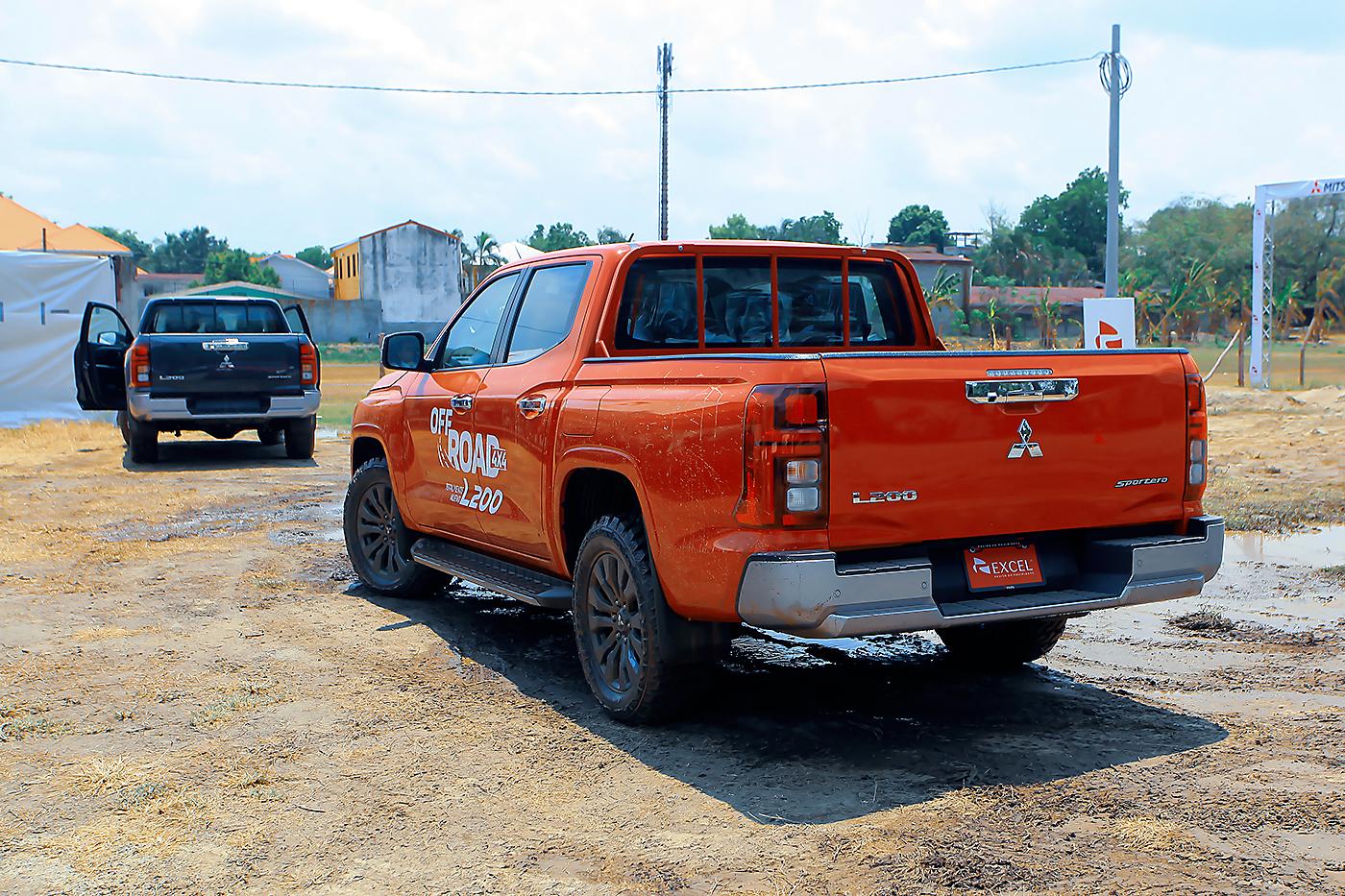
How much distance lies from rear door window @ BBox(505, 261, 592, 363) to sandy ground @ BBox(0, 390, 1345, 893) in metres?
1.55

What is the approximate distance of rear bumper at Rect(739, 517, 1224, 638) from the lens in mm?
4629

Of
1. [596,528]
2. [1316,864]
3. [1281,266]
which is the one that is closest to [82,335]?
[596,528]

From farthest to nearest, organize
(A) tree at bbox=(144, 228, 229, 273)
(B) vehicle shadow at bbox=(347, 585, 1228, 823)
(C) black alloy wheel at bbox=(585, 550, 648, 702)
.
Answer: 1. (A) tree at bbox=(144, 228, 229, 273)
2. (C) black alloy wheel at bbox=(585, 550, 648, 702)
3. (B) vehicle shadow at bbox=(347, 585, 1228, 823)

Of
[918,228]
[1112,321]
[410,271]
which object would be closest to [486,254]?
[410,271]

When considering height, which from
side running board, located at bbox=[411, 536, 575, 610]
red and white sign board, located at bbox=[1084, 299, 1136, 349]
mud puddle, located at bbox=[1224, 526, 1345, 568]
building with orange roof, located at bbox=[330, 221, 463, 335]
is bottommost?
mud puddle, located at bbox=[1224, 526, 1345, 568]

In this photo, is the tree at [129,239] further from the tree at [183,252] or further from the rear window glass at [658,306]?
the rear window glass at [658,306]

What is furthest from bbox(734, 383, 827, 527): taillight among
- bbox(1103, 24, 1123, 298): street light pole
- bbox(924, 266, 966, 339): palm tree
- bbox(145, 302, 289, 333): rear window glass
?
bbox(1103, 24, 1123, 298): street light pole

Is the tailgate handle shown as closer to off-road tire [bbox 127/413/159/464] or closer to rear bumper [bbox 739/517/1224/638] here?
rear bumper [bbox 739/517/1224/638]

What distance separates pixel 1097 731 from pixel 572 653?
2.67 m

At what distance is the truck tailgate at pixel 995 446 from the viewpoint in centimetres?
471

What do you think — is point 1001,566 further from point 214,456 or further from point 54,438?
point 54,438

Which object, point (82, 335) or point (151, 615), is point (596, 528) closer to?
point (151, 615)

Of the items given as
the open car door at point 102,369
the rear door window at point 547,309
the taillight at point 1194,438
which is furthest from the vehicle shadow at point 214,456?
the taillight at point 1194,438

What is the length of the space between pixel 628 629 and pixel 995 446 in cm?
163
